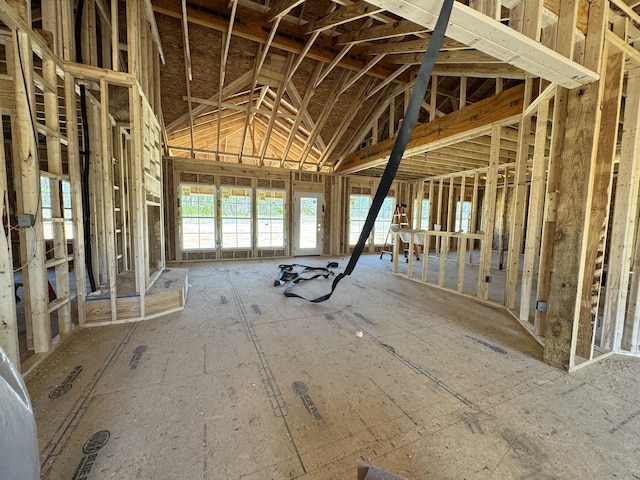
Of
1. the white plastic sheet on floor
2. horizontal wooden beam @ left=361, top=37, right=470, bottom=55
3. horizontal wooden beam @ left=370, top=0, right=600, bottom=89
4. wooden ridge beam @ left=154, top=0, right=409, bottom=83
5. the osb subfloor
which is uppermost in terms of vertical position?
wooden ridge beam @ left=154, top=0, right=409, bottom=83

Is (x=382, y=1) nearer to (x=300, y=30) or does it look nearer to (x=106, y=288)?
(x=106, y=288)

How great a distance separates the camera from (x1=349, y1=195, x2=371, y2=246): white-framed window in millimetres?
8612

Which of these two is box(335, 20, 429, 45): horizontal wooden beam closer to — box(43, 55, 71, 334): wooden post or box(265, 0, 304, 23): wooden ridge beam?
box(265, 0, 304, 23): wooden ridge beam

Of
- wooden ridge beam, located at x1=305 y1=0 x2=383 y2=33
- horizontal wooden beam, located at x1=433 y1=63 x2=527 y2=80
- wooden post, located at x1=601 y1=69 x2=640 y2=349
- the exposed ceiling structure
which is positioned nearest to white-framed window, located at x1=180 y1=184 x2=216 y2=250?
the exposed ceiling structure

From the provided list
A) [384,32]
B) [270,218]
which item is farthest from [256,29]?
[270,218]

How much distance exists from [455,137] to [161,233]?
16.8ft

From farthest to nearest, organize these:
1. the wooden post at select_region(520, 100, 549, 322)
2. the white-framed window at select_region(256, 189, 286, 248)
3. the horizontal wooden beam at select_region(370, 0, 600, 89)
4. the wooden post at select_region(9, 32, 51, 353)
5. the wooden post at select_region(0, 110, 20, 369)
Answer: the white-framed window at select_region(256, 189, 286, 248), the wooden post at select_region(520, 100, 549, 322), the wooden post at select_region(9, 32, 51, 353), the wooden post at select_region(0, 110, 20, 369), the horizontal wooden beam at select_region(370, 0, 600, 89)

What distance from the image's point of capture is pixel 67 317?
2.57 m

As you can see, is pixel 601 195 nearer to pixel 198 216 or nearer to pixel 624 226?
pixel 624 226

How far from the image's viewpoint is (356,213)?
28.6ft

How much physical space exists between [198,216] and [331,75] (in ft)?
15.8

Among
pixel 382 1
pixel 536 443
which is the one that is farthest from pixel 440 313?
pixel 382 1

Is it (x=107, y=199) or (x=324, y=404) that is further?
(x=107, y=199)

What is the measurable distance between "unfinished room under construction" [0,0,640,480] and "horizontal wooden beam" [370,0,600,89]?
0.01 m
